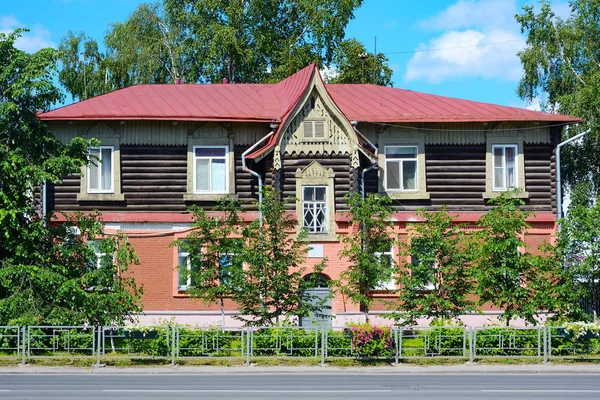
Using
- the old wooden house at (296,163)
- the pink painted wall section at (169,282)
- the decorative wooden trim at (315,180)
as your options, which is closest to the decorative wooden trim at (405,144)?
the old wooden house at (296,163)

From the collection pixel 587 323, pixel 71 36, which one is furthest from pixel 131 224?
pixel 71 36

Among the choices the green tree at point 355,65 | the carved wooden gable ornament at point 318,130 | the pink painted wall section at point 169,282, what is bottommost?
the pink painted wall section at point 169,282

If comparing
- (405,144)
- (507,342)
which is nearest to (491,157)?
(405,144)

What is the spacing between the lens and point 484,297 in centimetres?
2880

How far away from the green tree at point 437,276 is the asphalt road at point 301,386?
4223 mm

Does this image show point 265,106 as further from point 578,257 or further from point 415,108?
point 578,257

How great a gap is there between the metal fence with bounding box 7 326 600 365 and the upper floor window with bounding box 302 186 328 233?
26.1ft

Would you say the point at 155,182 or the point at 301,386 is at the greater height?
the point at 155,182

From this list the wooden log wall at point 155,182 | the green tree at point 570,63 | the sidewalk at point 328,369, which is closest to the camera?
the sidewalk at point 328,369

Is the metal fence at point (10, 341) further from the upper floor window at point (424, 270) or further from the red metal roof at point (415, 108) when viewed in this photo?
the red metal roof at point (415, 108)

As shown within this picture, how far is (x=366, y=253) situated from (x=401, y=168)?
21.2 ft

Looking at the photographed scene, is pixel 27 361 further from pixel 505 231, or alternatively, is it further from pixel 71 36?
pixel 71 36

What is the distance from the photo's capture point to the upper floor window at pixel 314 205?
3419cm

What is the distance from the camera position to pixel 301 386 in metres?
21.1
